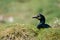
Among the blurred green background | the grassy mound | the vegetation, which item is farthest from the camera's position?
the blurred green background

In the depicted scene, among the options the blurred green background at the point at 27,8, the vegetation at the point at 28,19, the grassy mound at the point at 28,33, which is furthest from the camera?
the blurred green background at the point at 27,8

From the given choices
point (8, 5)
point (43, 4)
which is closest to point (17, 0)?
point (8, 5)

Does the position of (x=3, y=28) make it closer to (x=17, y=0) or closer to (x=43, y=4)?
(x=43, y=4)

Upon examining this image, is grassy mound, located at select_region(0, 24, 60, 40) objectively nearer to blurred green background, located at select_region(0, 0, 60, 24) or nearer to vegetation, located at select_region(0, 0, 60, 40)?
vegetation, located at select_region(0, 0, 60, 40)

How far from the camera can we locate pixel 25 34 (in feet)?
33.5

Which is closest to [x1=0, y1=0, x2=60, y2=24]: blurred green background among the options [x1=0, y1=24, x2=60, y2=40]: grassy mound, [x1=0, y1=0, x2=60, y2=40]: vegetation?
[x1=0, y1=0, x2=60, y2=40]: vegetation

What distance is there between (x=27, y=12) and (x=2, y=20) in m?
1.41

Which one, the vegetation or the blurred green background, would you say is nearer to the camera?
the vegetation

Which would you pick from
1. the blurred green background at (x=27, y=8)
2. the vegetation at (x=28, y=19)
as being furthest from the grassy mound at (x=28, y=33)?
the blurred green background at (x=27, y=8)

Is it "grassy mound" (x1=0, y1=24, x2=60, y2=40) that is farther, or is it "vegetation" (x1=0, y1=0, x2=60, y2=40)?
"vegetation" (x1=0, y1=0, x2=60, y2=40)

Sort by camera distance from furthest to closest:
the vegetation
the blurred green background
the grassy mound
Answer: the blurred green background
the vegetation
the grassy mound

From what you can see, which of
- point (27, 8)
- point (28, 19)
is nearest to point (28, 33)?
point (28, 19)

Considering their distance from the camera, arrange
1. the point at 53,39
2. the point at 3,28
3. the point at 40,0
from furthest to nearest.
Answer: the point at 40,0
the point at 3,28
the point at 53,39

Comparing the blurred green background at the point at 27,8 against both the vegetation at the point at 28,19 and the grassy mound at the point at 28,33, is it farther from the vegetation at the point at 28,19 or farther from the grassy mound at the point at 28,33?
the grassy mound at the point at 28,33
